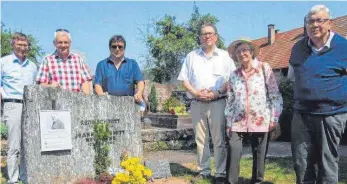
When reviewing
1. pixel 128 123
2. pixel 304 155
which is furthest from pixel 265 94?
pixel 128 123

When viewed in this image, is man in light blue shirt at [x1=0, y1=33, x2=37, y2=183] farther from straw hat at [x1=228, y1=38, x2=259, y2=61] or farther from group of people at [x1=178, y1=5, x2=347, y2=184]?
straw hat at [x1=228, y1=38, x2=259, y2=61]

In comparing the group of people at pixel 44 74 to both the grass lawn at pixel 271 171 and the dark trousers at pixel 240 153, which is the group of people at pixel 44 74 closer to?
the grass lawn at pixel 271 171

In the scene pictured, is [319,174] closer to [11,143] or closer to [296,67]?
[296,67]

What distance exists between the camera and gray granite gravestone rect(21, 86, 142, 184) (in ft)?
14.1

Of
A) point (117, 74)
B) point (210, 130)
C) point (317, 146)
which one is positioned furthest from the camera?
point (117, 74)

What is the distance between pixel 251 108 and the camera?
4297mm

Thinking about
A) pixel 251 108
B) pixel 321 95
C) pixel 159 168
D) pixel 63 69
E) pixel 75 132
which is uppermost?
pixel 63 69

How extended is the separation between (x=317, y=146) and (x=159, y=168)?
6.88 ft

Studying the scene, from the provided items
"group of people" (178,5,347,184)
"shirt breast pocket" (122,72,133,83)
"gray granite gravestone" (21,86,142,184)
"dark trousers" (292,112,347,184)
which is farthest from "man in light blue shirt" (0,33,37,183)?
"dark trousers" (292,112,347,184)

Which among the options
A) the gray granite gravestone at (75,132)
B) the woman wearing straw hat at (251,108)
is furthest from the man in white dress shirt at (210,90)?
the gray granite gravestone at (75,132)

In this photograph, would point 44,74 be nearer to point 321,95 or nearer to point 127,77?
point 127,77

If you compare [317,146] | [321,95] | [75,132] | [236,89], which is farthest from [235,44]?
[75,132]

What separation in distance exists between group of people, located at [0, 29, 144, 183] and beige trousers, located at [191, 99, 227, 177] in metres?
1.03

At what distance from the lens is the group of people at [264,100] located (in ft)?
11.7
